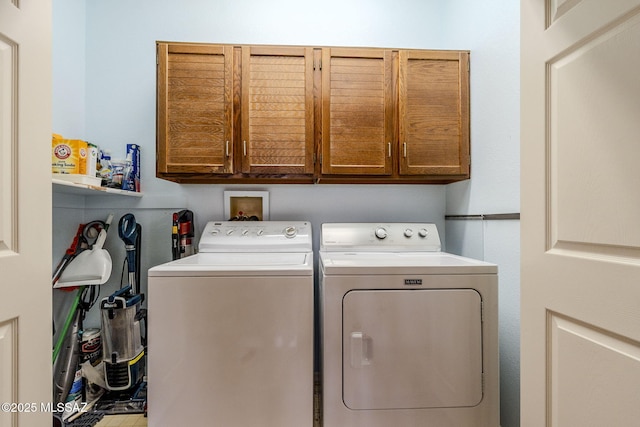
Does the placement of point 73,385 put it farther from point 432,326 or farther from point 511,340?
point 511,340

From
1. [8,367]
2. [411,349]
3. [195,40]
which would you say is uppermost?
[195,40]

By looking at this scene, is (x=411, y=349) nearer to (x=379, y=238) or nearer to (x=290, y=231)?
(x=379, y=238)

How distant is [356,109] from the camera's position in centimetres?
179

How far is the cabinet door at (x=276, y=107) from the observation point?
1761 mm

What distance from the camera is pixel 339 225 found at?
6.44 ft

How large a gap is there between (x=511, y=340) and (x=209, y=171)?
1.90 m

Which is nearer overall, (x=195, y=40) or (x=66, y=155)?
(x=66, y=155)

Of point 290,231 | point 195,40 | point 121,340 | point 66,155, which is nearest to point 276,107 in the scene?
point 290,231

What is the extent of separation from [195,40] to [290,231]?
159cm

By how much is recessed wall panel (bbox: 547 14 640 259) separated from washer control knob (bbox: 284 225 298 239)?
1.39m

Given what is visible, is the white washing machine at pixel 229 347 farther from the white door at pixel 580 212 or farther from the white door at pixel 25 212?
the white door at pixel 580 212

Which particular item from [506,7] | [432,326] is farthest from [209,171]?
[506,7]

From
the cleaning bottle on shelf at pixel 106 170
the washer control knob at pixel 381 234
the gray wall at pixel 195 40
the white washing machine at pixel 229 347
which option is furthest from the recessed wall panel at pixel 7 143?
the washer control knob at pixel 381 234

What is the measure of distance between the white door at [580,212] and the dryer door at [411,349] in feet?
1.16
